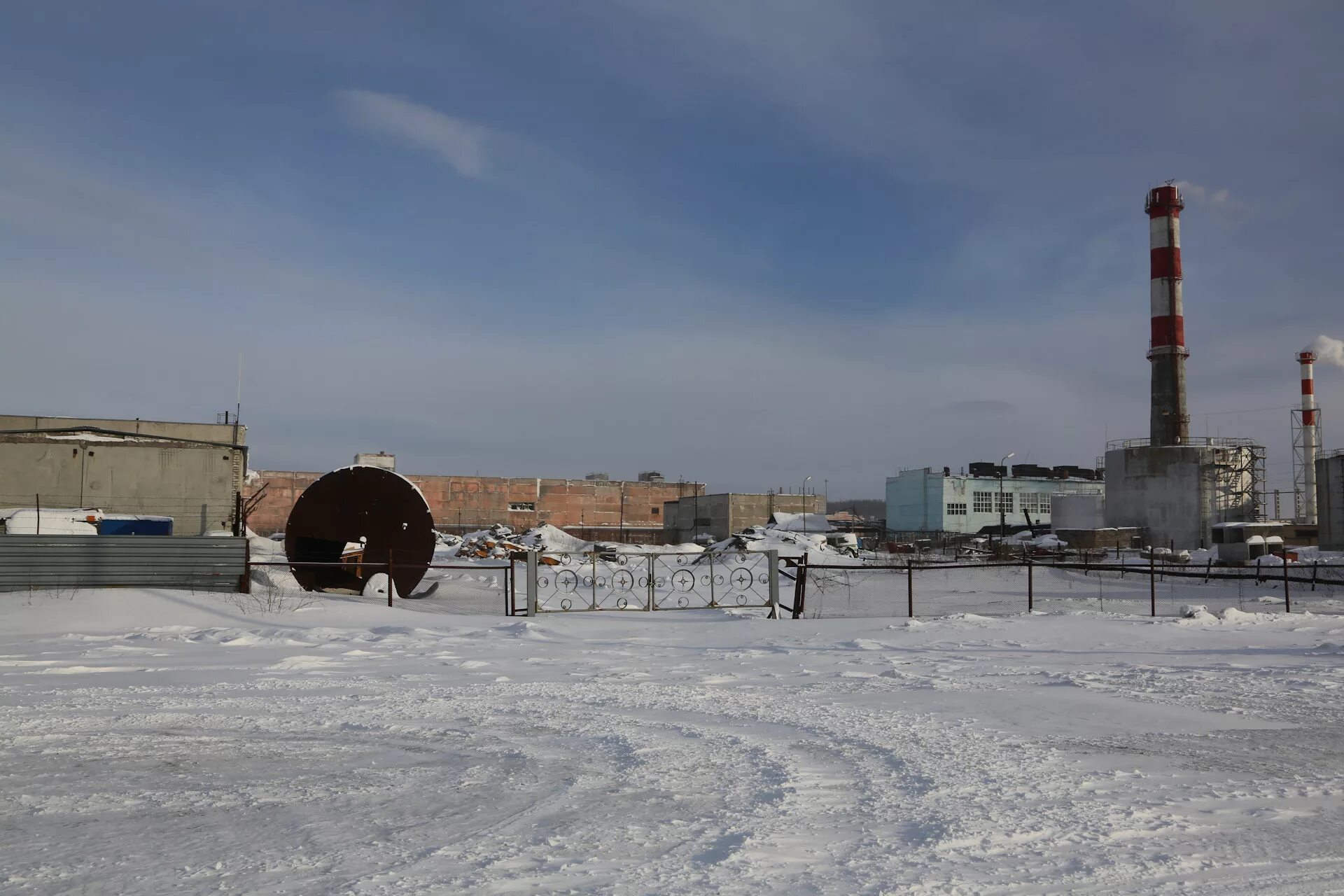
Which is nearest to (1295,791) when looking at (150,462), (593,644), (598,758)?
(598,758)

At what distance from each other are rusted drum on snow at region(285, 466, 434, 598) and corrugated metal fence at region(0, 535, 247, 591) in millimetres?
4719

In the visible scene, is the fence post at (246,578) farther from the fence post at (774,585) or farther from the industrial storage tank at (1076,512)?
the industrial storage tank at (1076,512)

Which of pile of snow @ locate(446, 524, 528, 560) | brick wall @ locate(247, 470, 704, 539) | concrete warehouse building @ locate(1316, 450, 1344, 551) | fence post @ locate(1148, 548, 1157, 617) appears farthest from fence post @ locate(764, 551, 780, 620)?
brick wall @ locate(247, 470, 704, 539)

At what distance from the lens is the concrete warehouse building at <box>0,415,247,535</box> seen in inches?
1154

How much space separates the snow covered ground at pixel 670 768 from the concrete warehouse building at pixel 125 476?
18933 mm

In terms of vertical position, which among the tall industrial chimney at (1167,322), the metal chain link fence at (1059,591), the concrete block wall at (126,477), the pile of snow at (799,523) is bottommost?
the metal chain link fence at (1059,591)

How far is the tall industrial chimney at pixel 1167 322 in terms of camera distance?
56625 millimetres

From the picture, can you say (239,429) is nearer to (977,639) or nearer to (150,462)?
(150,462)

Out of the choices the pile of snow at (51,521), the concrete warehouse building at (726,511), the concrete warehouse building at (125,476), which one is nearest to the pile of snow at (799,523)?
the concrete warehouse building at (726,511)

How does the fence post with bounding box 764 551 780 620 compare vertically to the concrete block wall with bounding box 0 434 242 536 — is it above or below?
below

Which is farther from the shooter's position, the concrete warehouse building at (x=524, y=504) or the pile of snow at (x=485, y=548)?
the concrete warehouse building at (x=524, y=504)

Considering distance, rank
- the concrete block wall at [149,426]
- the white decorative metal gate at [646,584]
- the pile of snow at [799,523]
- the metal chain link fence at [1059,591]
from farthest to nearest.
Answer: the pile of snow at [799,523]
the concrete block wall at [149,426]
the metal chain link fence at [1059,591]
the white decorative metal gate at [646,584]

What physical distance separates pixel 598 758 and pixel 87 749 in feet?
12.2

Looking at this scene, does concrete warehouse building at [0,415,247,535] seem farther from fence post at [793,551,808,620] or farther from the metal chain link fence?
fence post at [793,551,808,620]
